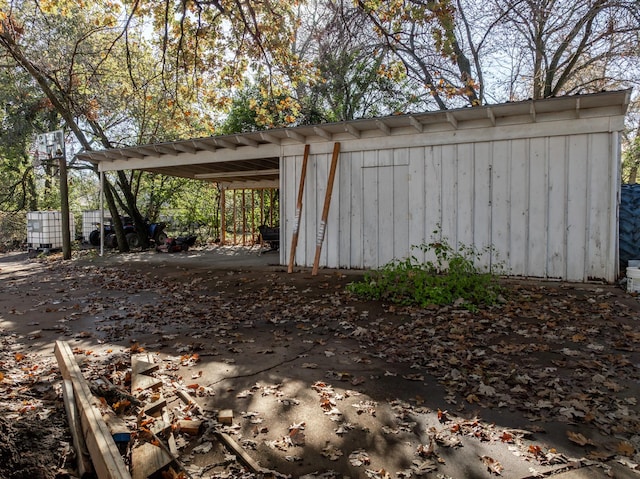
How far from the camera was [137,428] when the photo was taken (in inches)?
94.8

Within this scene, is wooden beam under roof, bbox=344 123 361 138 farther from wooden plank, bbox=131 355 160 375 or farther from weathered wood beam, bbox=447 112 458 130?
wooden plank, bbox=131 355 160 375

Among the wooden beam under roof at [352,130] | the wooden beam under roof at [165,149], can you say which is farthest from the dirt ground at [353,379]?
the wooden beam under roof at [165,149]

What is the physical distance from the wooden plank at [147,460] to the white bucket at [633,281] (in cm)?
646

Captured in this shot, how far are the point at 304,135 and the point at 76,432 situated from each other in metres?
7.20

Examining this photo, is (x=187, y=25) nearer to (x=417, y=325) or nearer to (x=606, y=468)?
(x=417, y=325)

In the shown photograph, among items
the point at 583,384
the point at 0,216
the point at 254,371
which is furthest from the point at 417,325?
the point at 0,216

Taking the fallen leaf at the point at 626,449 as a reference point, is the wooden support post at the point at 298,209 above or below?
above

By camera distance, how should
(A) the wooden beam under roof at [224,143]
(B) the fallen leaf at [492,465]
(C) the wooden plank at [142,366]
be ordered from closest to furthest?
(B) the fallen leaf at [492,465] < (C) the wooden plank at [142,366] < (A) the wooden beam under roof at [224,143]

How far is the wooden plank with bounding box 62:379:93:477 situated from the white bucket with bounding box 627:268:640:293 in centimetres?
680

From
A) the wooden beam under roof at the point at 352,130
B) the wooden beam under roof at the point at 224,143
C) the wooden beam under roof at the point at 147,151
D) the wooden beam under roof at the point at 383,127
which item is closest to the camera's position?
the wooden beam under roof at the point at 383,127

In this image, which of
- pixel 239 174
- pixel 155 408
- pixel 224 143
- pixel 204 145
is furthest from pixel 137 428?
pixel 239 174

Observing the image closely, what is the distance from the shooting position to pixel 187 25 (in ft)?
19.0

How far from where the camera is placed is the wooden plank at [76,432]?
196cm

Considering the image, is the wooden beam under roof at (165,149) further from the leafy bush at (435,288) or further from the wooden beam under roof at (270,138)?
the leafy bush at (435,288)
